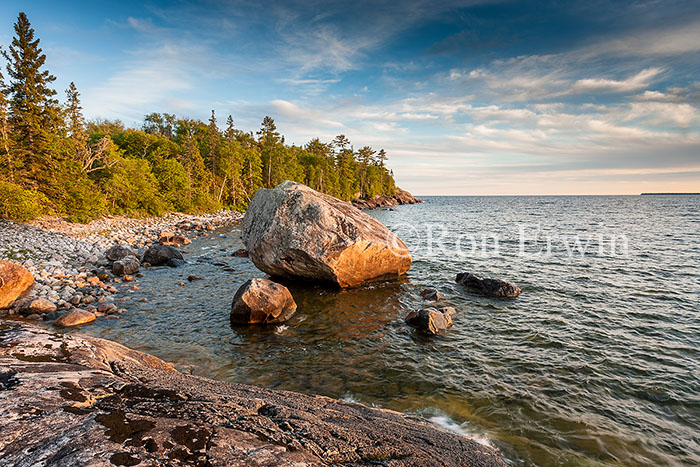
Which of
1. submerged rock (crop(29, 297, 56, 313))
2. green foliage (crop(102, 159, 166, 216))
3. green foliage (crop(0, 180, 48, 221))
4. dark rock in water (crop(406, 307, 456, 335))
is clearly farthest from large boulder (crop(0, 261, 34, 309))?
green foliage (crop(102, 159, 166, 216))

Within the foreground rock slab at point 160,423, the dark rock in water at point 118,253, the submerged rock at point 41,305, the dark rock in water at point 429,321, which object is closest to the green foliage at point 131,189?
the dark rock in water at point 118,253

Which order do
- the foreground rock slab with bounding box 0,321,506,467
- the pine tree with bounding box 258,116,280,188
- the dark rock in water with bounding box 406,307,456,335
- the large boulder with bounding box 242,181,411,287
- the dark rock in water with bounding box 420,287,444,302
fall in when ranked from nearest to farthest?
1. the foreground rock slab with bounding box 0,321,506,467
2. the dark rock in water with bounding box 406,307,456,335
3. the large boulder with bounding box 242,181,411,287
4. the dark rock in water with bounding box 420,287,444,302
5. the pine tree with bounding box 258,116,280,188

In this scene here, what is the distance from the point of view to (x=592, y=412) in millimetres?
6695

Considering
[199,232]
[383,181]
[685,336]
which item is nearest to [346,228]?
[685,336]

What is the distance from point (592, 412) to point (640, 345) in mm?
4728

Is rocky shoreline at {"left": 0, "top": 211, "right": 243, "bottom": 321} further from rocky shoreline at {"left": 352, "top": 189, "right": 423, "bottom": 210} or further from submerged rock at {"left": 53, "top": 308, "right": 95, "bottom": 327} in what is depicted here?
rocky shoreline at {"left": 352, "top": 189, "right": 423, "bottom": 210}

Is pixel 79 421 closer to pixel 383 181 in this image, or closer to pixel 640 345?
pixel 640 345

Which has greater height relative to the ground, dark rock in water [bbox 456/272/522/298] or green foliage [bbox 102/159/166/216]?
green foliage [bbox 102/159/166/216]

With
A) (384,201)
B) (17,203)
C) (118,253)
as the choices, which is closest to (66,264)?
(118,253)

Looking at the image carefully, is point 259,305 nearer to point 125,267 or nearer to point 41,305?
point 41,305

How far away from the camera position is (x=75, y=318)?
392 inches

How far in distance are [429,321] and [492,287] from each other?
5.50 meters

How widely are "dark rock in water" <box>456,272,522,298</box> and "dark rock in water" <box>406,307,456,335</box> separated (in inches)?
162

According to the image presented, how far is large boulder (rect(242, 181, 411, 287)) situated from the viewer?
43.3 ft
